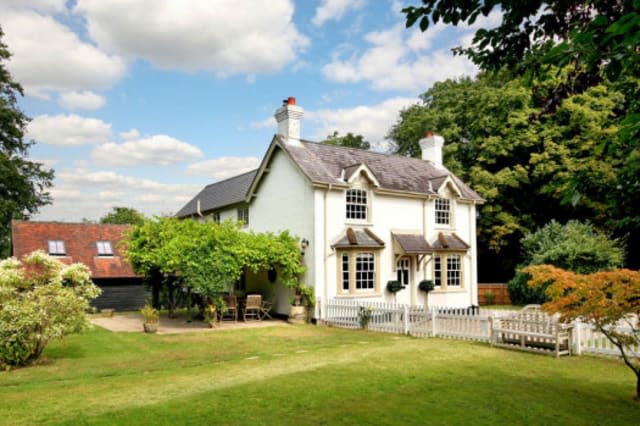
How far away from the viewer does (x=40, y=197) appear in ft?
126

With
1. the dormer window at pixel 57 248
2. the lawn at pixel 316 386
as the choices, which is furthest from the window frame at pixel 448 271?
the dormer window at pixel 57 248

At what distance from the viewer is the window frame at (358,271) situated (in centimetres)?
2217

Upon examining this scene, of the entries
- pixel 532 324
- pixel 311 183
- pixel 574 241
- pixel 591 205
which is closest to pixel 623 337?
pixel 532 324

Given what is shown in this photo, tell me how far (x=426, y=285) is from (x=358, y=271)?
4117mm

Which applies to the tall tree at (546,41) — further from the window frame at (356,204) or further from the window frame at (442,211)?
the window frame at (442,211)

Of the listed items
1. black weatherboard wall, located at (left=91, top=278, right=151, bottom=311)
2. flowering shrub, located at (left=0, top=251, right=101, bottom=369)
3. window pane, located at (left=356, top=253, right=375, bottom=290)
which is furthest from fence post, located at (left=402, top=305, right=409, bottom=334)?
black weatherboard wall, located at (left=91, top=278, right=151, bottom=311)

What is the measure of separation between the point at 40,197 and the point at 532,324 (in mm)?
37329

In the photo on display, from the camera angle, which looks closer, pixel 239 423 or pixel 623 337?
pixel 239 423

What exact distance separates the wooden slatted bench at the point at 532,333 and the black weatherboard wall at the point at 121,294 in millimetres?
21856

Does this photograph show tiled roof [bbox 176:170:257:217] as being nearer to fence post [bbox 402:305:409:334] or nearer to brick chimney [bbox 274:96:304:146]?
brick chimney [bbox 274:96:304:146]

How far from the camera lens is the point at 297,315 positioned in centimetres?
2147

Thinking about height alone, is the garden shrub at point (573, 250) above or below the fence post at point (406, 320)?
above

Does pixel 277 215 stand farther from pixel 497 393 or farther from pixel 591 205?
pixel 591 205

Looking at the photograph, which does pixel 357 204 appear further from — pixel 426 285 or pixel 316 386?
pixel 316 386
